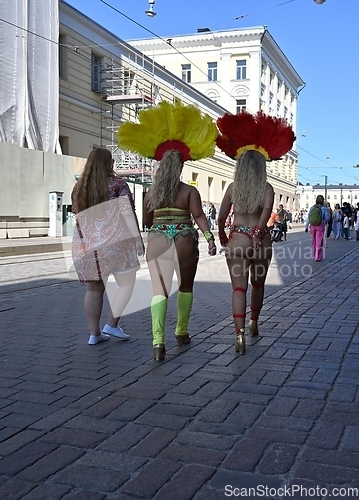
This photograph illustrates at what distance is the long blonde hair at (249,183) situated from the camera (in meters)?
5.09

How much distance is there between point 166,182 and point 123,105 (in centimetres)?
2667

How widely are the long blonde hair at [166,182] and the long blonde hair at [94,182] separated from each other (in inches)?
19.6

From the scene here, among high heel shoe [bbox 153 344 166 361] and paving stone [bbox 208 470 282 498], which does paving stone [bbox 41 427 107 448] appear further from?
high heel shoe [bbox 153 344 166 361]

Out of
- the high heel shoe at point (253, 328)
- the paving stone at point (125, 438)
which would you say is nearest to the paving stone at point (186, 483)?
the paving stone at point (125, 438)

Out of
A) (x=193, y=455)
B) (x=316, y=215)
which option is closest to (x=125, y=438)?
(x=193, y=455)

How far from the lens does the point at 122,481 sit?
102 inches

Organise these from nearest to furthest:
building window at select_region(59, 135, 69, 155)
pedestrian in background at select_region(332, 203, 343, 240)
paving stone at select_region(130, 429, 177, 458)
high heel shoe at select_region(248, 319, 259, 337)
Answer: paving stone at select_region(130, 429, 177, 458)
high heel shoe at select_region(248, 319, 259, 337)
building window at select_region(59, 135, 69, 155)
pedestrian in background at select_region(332, 203, 343, 240)

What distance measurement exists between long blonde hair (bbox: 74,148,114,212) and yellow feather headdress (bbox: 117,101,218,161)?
0.91 feet

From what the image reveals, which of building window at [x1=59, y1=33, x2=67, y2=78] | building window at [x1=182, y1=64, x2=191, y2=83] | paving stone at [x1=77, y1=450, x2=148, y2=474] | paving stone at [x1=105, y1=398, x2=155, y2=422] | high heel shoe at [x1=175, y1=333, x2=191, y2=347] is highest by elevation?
building window at [x1=182, y1=64, x2=191, y2=83]

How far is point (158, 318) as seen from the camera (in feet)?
15.7

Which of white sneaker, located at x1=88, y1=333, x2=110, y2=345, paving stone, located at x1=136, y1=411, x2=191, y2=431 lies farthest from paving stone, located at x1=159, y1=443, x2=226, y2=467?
white sneaker, located at x1=88, y1=333, x2=110, y2=345

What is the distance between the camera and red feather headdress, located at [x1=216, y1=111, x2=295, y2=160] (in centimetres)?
542

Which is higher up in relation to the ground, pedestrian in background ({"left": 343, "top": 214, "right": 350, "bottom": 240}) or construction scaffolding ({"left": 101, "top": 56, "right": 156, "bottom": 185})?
construction scaffolding ({"left": 101, "top": 56, "right": 156, "bottom": 185})

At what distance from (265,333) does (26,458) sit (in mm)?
3327
